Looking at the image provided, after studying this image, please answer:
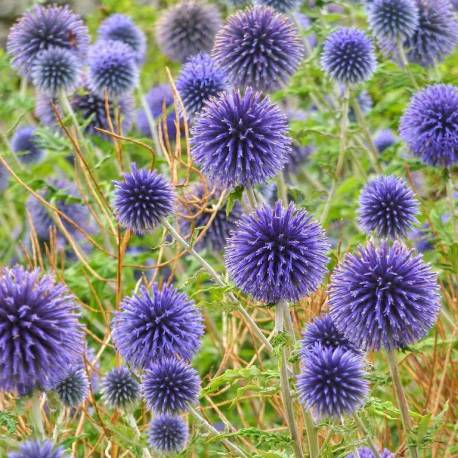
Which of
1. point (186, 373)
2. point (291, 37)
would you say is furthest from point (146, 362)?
point (291, 37)

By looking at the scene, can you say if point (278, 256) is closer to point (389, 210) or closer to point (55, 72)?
point (389, 210)

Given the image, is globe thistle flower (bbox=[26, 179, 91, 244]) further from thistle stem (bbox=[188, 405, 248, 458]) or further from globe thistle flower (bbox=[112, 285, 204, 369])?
thistle stem (bbox=[188, 405, 248, 458])

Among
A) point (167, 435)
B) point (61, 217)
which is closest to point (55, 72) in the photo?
point (61, 217)

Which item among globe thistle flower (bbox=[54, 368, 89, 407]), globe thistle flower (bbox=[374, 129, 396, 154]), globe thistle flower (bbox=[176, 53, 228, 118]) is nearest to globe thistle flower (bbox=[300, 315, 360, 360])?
globe thistle flower (bbox=[54, 368, 89, 407])

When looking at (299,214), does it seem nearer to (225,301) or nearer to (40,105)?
(225,301)

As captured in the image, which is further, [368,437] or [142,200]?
[142,200]
